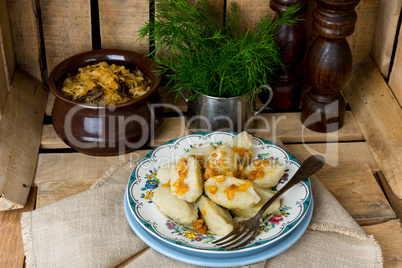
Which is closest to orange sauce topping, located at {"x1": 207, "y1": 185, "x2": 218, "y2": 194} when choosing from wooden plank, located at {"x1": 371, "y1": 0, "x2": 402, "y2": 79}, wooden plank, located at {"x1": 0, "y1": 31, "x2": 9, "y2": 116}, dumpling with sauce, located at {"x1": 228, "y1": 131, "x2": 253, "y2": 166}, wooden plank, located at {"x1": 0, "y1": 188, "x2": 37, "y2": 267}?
dumpling with sauce, located at {"x1": 228, "y1": 131, "x2": 253, "y2": 166}

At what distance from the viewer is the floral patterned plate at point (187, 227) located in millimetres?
925

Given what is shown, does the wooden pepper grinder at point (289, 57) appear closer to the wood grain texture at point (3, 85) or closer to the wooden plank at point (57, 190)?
the wooden plank at point (57, 190)

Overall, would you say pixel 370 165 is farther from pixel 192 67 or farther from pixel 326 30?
pixel 192 67

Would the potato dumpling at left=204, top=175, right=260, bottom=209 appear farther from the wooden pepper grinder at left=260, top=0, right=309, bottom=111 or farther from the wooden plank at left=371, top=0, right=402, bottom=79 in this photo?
the wooden plank at left=371, top=0, right=402, bottom=79

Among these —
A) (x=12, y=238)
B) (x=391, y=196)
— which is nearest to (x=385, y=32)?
(x=391, y=196)

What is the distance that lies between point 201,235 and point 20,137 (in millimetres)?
519

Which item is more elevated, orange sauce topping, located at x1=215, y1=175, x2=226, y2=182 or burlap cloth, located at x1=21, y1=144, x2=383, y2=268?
orange sauce topping, located at x1=215, y1=175, x2=226, y2=182

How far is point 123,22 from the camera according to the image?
1342 mm

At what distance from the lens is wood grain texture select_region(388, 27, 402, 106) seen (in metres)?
1.27

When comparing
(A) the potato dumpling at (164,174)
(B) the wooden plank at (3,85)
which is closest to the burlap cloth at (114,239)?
(A) the potato dumpling at (164,174)

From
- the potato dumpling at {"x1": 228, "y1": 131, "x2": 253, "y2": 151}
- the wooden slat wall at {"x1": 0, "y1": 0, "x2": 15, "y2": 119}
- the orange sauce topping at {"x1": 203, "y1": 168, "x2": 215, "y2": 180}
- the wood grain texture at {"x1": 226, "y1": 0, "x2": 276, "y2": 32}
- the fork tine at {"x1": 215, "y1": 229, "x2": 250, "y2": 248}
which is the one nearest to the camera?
the fork tine at {"x1": 215, "y1": 229, "x2": 250, "y2": 248}

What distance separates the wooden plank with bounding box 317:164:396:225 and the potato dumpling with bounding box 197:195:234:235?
294mm

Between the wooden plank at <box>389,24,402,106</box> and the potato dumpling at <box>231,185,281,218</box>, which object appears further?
the wooden plank at <box>389,24,402,106</box>

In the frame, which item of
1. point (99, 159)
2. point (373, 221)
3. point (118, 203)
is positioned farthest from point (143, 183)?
point (373, 221)
